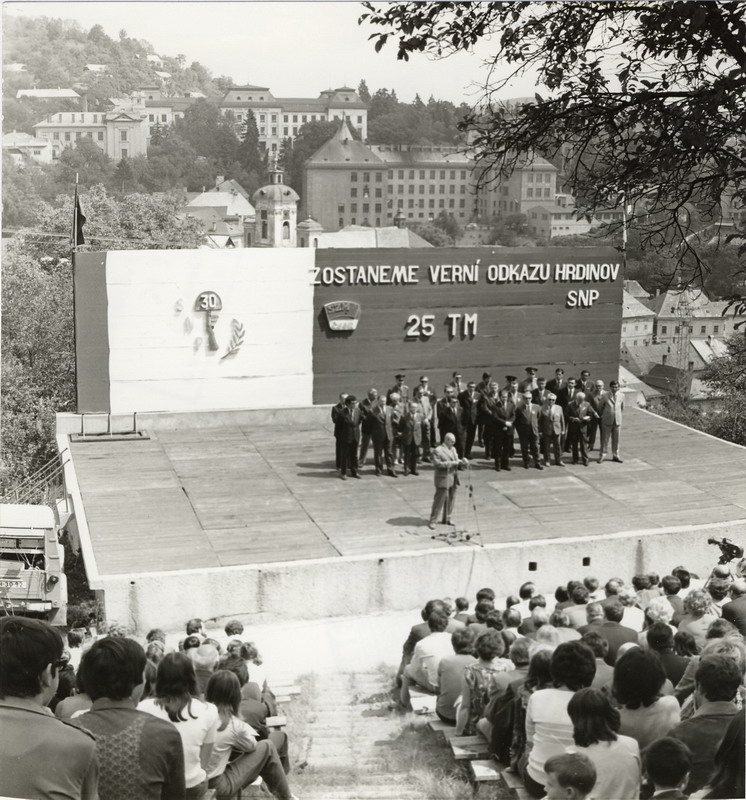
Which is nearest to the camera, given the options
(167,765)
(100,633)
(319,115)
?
(167,765)

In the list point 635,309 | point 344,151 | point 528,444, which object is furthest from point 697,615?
point 635,309

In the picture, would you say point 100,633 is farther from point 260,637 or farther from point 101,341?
point 101,341

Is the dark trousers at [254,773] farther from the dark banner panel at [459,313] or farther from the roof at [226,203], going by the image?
the roof at [226,203]

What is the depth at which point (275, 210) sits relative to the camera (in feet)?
131

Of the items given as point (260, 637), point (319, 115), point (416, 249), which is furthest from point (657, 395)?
point (260, 637)

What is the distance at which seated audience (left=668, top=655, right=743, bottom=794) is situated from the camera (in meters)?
5.20

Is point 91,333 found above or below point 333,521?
above

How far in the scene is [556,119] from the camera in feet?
27.5

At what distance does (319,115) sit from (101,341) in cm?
784

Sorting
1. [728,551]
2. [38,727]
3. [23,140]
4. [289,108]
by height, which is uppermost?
[23,140]

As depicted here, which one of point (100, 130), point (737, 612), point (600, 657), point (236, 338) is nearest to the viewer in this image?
point (600, 657)

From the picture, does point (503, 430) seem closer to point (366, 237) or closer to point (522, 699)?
point (522, 699)

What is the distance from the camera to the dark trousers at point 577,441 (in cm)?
1534

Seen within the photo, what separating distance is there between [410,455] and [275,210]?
1051 inches
